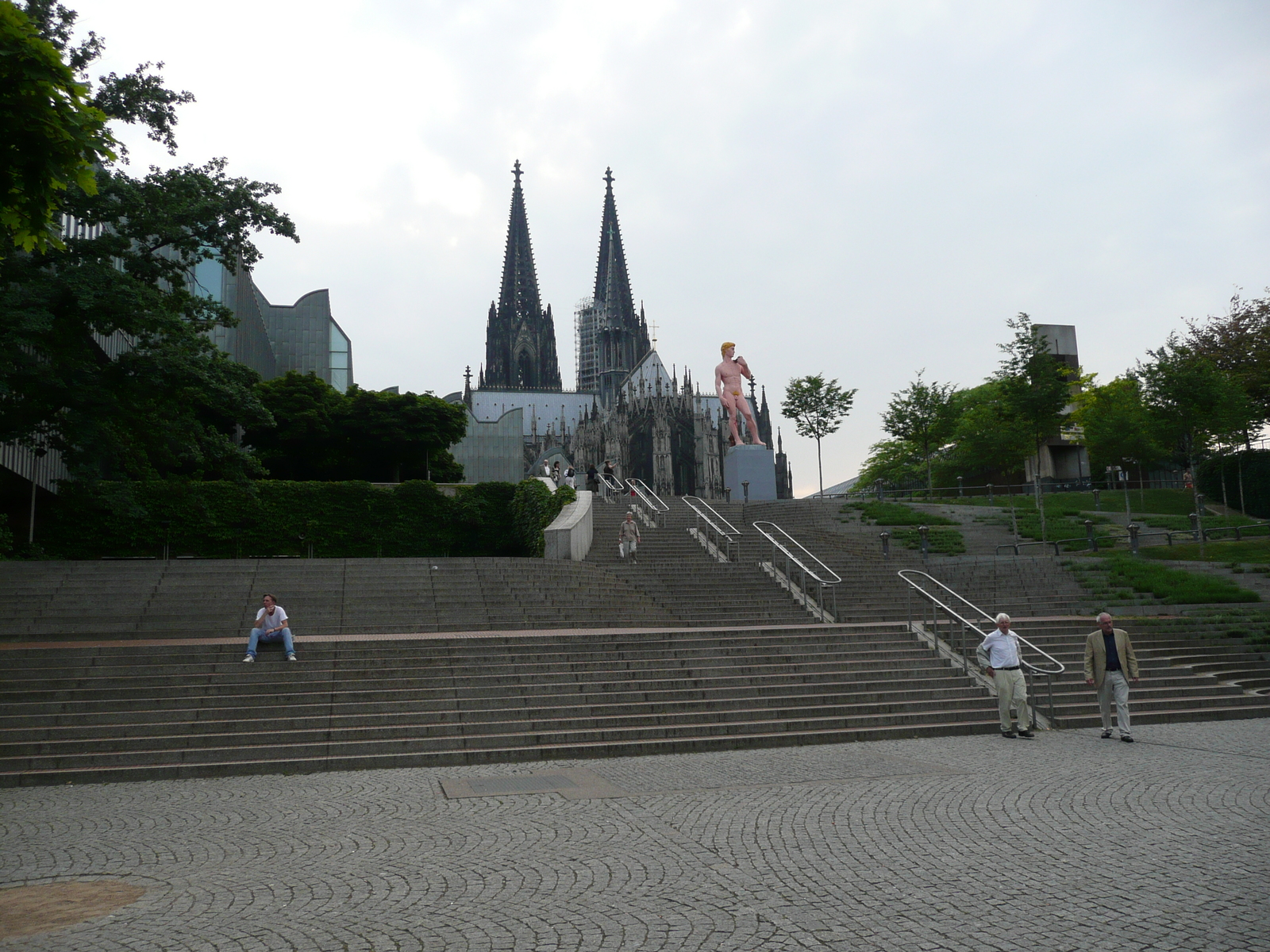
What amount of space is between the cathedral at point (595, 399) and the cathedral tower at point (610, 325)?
0.12m

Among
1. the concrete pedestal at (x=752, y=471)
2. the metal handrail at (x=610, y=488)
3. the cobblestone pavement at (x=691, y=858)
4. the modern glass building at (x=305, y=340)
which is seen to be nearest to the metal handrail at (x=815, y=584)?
the cobblestone pavement at (x=691, y=858)

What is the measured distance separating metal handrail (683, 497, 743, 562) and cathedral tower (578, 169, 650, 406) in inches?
2876

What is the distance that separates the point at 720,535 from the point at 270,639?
40.2ft

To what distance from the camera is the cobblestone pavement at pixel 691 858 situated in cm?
448

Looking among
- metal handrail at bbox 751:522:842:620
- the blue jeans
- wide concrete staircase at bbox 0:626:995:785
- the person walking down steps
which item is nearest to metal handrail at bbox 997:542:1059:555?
metal handrail at bbox 751:522:842:620

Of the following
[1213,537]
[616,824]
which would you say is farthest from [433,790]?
[1213,537]

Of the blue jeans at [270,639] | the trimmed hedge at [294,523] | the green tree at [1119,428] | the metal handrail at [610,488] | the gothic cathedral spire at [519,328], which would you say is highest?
the gothic cathedral spire at [519,328]

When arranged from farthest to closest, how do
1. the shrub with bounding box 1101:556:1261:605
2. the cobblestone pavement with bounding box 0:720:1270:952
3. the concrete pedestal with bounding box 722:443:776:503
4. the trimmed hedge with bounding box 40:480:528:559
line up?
1. the concrete pedestal with bounding box 722:443:776:503
2. the trimmed hedge with bounding box 40:480:528:559
3. the shrub with bounding box 1101:556:1261:605
4. the cobblestone pavement with bounding box 0:720:1270:952

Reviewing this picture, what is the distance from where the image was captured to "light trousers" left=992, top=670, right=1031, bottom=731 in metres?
10.9

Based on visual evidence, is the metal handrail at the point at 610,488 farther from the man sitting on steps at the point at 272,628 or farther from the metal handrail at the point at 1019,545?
the man sitting on steps at the point at 272,628

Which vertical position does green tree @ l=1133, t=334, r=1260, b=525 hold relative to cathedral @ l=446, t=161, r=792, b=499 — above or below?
below

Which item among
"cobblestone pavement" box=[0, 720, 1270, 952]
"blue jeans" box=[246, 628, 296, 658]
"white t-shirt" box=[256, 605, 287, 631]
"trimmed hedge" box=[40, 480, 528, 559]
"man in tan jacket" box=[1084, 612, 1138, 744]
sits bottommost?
"cobblestone pavement" box=[0, 720, 1270, 952]

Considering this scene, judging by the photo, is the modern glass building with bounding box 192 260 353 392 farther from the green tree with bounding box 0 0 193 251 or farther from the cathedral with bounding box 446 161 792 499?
the green tree with bounding box 0 0 193 251

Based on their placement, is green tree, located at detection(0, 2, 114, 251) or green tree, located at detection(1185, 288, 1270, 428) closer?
green tree, located at detection(0, 2, 114, 251)
